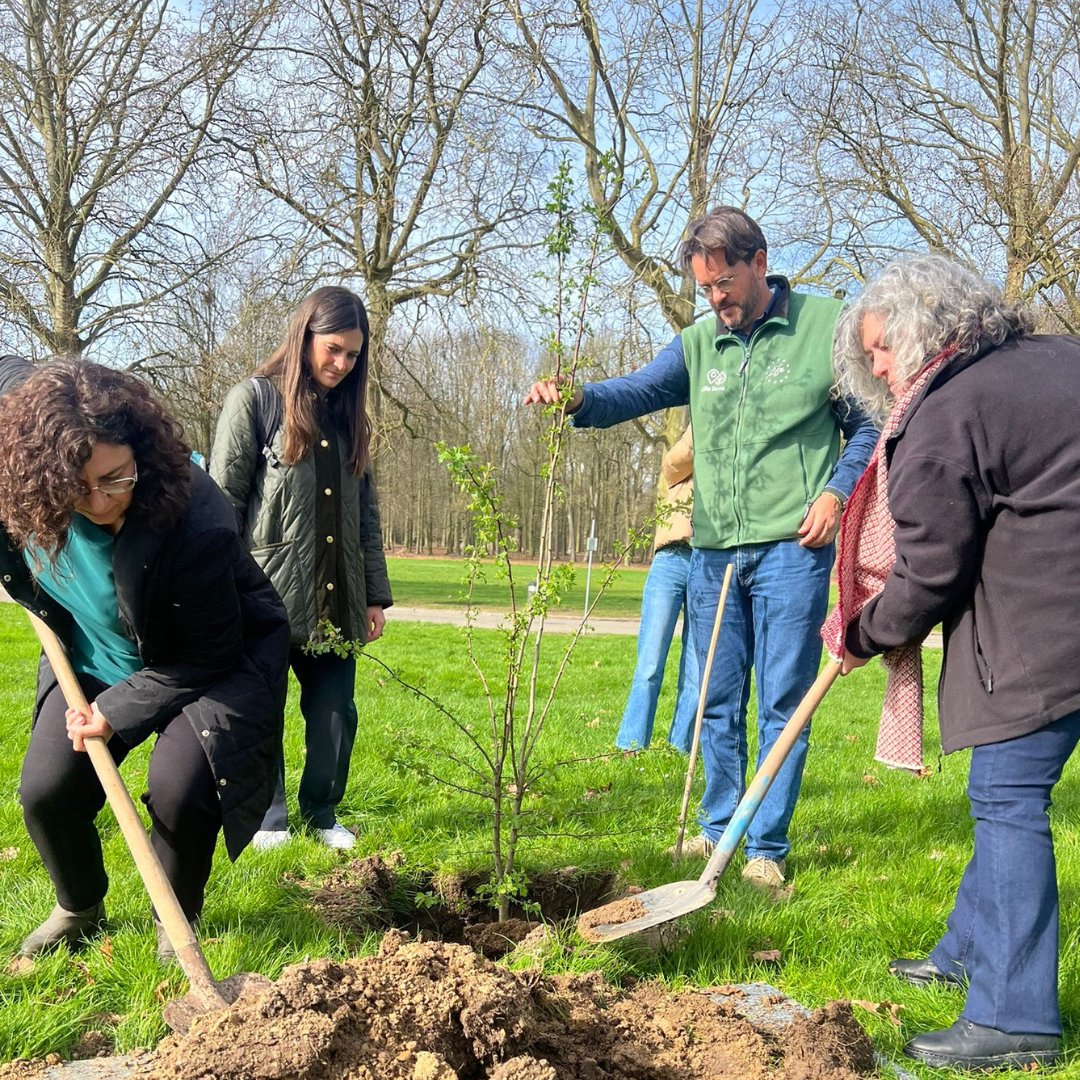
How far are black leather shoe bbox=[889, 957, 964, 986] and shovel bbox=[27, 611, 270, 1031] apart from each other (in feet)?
5.96

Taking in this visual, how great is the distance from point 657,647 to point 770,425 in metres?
2.58

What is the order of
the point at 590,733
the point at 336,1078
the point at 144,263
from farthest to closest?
the point at 144,263 < the point at 590,733 < the point at 336,1078

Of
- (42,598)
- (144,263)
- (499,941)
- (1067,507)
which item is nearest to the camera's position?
(1067,507)

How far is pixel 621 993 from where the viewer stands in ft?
8.06

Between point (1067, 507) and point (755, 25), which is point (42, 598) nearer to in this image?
point (1067, 507)

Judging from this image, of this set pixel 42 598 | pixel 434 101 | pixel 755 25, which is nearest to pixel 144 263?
pixel 434 101

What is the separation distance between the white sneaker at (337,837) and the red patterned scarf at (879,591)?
6.50 ft

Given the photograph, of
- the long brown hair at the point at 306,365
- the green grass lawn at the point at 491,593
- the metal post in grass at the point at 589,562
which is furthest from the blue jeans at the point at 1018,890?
the green grass lawn at the point at 491,593

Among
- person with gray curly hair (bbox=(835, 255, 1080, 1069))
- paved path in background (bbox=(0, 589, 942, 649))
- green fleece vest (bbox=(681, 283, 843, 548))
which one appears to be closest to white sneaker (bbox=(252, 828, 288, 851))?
green fleece vest (bbox=(681, 283, 843, 548))

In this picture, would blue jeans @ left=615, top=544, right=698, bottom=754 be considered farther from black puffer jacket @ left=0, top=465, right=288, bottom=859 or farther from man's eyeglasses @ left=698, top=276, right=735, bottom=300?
black puffer jacket @ left=0, top=465, right=288, bottom=859

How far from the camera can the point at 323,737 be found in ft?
12.2

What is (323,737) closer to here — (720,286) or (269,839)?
(269,839)

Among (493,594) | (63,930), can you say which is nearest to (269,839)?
(63,930)

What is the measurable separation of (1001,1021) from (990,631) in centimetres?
93
